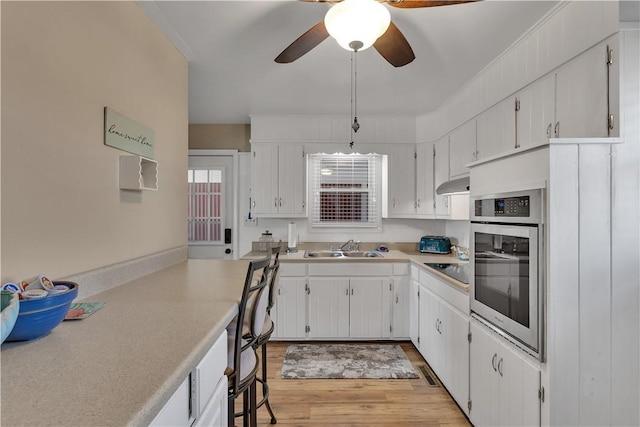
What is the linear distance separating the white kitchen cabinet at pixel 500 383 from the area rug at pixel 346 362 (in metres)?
0.85

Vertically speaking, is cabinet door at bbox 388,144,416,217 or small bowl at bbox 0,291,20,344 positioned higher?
cabinet door at bbox 388,144,416,217

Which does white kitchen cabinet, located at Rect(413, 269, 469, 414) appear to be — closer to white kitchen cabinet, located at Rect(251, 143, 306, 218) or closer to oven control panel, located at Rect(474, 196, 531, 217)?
oven control panel, located at Rect(474, 196, 531, 217)

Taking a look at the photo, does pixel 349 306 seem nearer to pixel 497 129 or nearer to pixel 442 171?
pixel 442 171

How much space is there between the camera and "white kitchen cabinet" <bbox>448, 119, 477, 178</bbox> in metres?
2.76

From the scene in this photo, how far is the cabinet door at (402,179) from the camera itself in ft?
12.1

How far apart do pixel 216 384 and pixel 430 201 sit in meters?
2.96

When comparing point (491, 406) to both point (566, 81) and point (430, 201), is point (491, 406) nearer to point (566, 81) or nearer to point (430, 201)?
point (566, 81)

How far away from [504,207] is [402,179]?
2097mm

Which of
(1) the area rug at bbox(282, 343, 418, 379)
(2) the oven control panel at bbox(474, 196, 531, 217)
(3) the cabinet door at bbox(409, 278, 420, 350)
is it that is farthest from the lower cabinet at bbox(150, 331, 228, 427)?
(3) the cabinet door at bbox(409, 278, 420, 350)

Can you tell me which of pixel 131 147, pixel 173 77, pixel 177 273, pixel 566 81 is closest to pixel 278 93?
pixel 173 77

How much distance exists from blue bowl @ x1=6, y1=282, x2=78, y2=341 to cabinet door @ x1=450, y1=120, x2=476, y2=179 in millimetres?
2733

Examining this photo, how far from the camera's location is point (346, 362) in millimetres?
2893

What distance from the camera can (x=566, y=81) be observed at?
1.73m

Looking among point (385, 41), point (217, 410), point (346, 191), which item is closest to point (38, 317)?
point (217, 410)
